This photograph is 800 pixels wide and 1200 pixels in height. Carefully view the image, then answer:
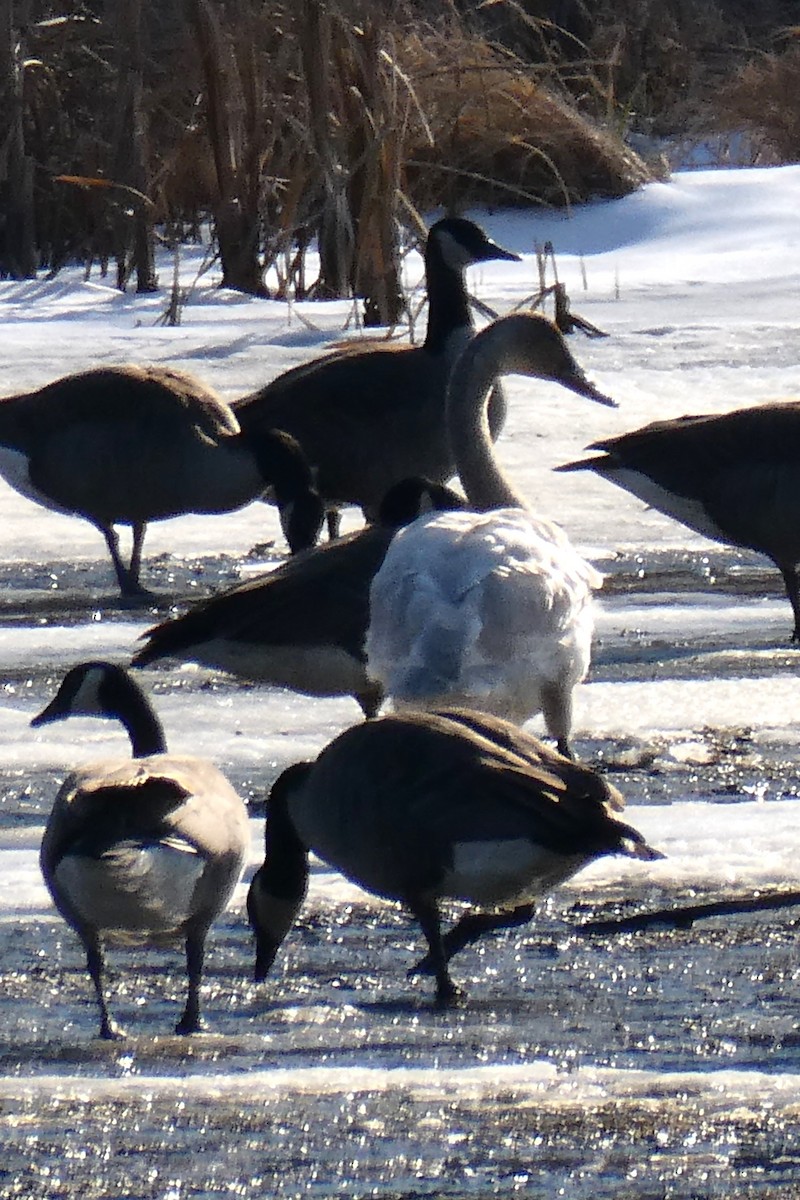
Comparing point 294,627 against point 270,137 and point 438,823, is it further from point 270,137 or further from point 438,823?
point 270,137

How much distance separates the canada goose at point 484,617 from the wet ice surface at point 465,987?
0.38 m

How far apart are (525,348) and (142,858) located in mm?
4042

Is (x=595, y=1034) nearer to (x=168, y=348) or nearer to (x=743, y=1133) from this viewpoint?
(x=743, y=1133)

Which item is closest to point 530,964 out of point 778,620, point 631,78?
point 778,620

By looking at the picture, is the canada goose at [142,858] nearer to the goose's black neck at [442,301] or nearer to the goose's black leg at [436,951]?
the goose's black leg at [436,951]

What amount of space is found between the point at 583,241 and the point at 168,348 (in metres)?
4.24

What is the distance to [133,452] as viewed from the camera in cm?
823

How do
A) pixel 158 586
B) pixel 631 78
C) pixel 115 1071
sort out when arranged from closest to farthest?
pixel 115 1071
pixel 158 586
pixel 631 78

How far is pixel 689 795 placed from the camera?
5.45 meters

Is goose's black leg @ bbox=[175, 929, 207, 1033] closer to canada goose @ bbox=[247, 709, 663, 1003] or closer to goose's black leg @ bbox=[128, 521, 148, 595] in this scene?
canada goose @ bbox=[247, 709, 663, 1003]

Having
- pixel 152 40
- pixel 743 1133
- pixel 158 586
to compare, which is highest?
pixel 152 40

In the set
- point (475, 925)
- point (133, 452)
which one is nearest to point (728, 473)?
point (133, 452)

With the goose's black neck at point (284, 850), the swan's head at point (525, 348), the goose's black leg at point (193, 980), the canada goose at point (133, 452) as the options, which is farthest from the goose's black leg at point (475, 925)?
the canada goose at point (133, 452)

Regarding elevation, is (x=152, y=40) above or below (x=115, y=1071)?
above
